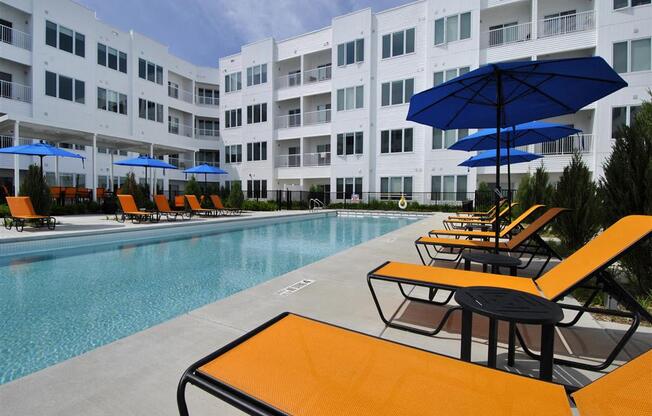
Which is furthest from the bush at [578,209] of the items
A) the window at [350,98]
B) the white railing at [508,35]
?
the window at [350,98]

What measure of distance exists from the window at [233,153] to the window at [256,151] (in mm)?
1305

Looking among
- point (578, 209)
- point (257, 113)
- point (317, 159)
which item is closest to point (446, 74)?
point (317, 159)

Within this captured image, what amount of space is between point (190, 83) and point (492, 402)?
37270 mm

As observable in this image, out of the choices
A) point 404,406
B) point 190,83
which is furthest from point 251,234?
point 190,83

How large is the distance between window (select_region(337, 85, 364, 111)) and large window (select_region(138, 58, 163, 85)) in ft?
52.6

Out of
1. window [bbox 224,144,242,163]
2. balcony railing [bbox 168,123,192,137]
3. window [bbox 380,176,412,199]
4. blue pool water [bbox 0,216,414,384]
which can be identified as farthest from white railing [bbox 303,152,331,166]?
blue pool water [bbox 0,216,414,384]

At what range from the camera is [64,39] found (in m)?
21.4

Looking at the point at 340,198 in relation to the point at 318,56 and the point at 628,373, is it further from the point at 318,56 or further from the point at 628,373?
the point at 628,373

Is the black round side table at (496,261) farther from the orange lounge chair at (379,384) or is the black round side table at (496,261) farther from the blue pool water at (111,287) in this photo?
the blue pool water at (111,287)

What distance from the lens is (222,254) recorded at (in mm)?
7523

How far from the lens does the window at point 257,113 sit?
2842cm

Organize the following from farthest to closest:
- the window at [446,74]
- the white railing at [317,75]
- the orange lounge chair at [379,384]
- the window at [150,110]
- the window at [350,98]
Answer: the window at [150,110], the white railing at [317,75], the window at [350,98], the window at [446,74], the orange lounge chair at [379,384]

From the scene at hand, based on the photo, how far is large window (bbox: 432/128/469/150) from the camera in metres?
20.2

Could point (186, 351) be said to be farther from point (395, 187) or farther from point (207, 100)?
point (207, 100)
